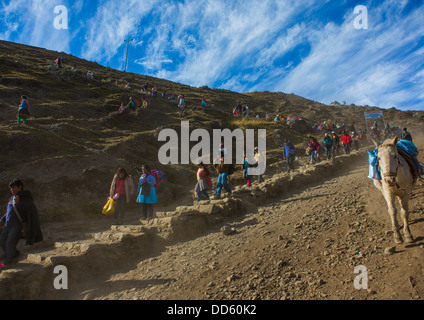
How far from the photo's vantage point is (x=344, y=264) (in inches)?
196

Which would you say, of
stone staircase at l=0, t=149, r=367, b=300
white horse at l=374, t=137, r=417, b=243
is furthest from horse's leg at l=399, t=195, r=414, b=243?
stone staircase at l=0, t=149, r=367, b=300

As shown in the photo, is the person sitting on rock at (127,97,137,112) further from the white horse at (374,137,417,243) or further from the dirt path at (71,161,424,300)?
the white horse at (374,137,417,243)

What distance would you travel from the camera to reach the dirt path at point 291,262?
4.46 metres

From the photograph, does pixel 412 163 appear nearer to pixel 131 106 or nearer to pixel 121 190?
pixel 121 190

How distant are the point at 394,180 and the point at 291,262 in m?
2.68

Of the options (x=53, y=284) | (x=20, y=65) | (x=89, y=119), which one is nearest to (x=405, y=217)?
(x=53, y=284)

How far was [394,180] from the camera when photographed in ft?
16.9

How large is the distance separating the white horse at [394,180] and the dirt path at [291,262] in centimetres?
39

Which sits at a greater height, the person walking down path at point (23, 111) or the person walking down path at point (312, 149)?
the person walking down path at point (23, 111)

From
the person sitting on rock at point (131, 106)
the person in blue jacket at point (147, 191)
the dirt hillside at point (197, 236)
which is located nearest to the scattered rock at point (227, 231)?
the dirt hillside at point (197, 236)

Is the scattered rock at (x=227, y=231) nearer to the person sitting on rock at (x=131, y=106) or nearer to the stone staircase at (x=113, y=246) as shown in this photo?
the stone staircase at (x=113, y=246)

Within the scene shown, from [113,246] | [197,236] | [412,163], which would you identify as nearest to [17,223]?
[113,246]

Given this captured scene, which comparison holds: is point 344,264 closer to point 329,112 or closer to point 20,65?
point 20,65
